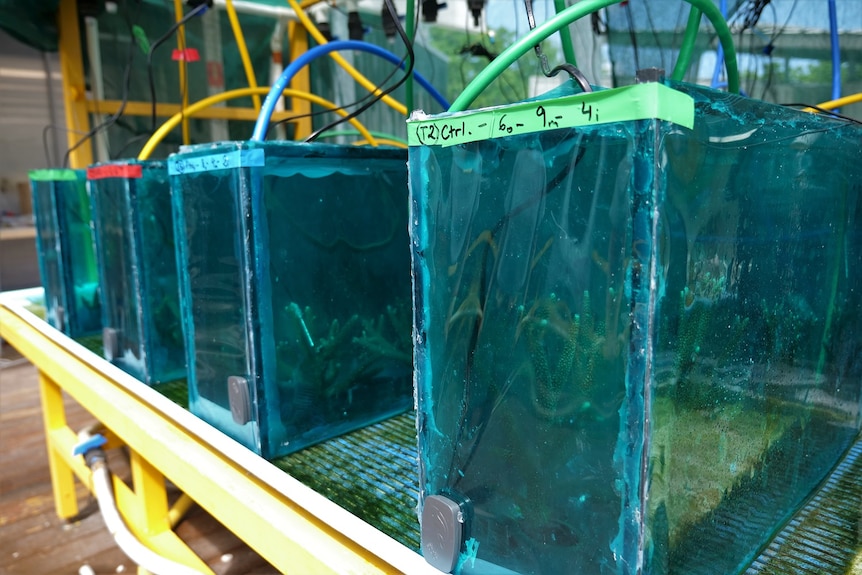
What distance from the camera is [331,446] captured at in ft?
2.57

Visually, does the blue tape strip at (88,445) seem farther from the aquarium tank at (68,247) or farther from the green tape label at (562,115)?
the green tape label at (562,115)

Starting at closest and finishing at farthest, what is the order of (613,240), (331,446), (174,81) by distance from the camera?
(613,240), (331,446), (174,81)

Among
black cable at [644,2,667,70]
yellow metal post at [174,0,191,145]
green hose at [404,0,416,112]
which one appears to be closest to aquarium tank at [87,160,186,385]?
yellow metal post at [174,0,191,145]

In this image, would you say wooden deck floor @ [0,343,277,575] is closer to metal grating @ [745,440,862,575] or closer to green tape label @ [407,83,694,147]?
metal grating @ [745,440,862,575]

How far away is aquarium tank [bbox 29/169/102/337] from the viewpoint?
1.25 m

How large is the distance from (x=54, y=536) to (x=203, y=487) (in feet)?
3.95

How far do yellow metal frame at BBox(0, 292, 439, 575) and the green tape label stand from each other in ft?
1.12

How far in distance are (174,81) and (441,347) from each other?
2.19m

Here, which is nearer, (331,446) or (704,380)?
(704,380)

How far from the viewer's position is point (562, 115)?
354 millimetres

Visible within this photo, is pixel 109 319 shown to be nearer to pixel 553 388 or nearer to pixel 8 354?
pixel 553 388

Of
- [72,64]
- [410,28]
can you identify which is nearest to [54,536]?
[72,64]

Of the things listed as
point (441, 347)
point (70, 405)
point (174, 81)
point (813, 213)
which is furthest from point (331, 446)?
point (70, 405)

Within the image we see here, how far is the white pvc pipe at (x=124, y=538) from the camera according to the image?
2.80 ft
